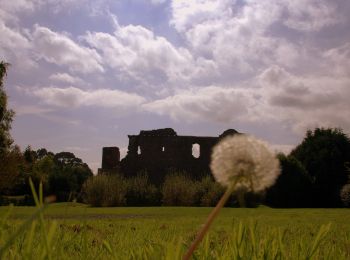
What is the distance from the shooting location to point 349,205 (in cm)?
3347

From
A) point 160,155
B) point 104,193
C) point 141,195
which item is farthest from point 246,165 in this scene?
point 160,155

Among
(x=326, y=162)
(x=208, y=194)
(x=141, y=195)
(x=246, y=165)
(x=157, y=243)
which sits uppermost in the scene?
(x=326, y=162)

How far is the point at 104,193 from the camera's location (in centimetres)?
2762

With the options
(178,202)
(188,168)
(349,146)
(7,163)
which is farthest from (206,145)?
(7,163)

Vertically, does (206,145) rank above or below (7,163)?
above

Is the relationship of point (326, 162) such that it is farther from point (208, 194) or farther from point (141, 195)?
point (141, 195)

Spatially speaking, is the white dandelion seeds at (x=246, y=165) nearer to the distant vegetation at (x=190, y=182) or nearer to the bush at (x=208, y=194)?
the distant vegetation at (x=190, y=182)

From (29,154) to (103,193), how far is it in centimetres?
1686

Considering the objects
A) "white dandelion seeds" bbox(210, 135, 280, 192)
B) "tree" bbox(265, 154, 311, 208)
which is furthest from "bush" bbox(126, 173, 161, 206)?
"white dandelion seeds" bbox(210, 135, 280, 192)

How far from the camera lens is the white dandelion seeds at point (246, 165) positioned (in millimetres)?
1067

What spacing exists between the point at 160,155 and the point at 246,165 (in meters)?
46.9

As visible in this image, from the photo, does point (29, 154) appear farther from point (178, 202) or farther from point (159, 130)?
point (178, 202)

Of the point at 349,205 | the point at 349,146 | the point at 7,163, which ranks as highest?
the point at 349,146

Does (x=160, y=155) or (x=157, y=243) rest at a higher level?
(x=160, y=155)
